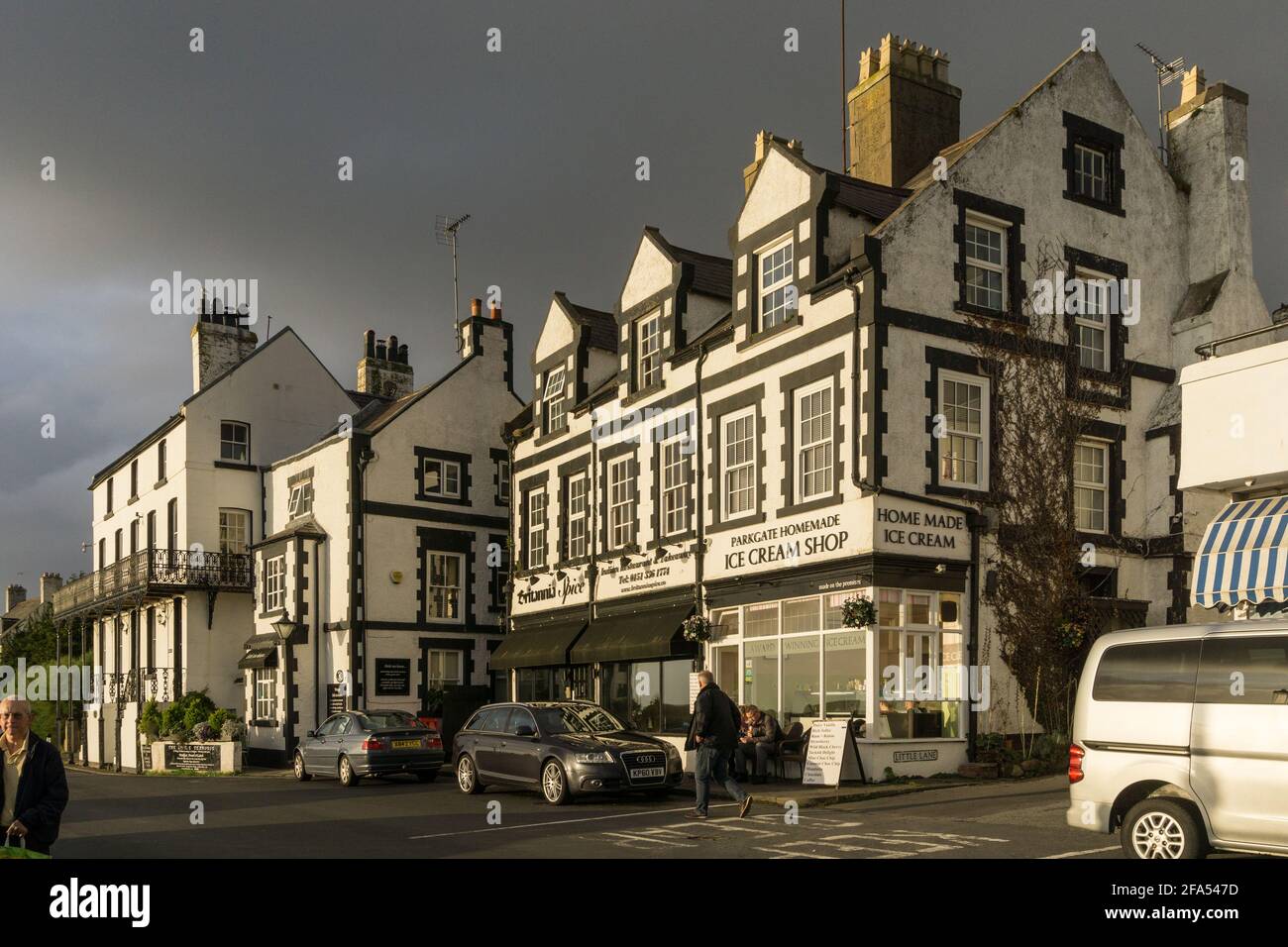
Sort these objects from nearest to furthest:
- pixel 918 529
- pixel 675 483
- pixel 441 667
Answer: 1. pixel 918 529
2. pixel 675 483
3. pixel 441 667

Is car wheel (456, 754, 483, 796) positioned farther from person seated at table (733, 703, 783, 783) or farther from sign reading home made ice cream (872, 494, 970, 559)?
sign reading home made ice cream (872, 494, 970, 559)

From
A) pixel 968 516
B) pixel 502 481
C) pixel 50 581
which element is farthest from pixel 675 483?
pixel 50 581

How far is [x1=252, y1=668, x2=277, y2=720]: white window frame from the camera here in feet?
122

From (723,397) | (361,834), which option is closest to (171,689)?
(723,397)

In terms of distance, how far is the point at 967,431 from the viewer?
2305cm

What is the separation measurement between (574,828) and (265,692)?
24.0 m

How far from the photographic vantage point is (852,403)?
2214 cm

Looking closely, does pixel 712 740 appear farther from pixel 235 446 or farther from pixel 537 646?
pixel 235 446

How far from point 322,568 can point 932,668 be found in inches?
809

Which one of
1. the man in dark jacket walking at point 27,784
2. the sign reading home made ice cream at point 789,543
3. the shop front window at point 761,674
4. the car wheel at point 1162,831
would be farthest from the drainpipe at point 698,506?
the man in dark jacket walking at point 27,784

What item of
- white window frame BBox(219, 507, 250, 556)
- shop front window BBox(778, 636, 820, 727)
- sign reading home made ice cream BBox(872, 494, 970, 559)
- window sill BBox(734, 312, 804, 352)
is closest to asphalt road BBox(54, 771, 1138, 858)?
shop front window BBox(778, 636, 820, 727)

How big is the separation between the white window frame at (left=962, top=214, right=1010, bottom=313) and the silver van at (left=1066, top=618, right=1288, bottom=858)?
12.7 m

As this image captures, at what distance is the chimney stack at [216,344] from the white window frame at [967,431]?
29445mm

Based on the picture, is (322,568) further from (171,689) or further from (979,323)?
(979,323)
